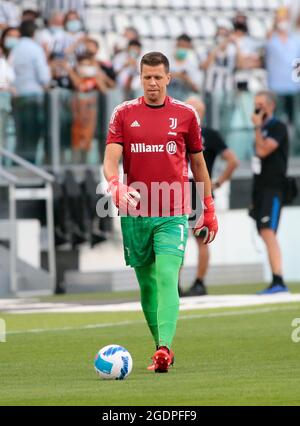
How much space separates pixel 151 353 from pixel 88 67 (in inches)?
438

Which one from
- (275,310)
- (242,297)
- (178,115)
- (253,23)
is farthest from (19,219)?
(253,23)

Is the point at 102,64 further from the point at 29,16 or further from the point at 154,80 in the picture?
the point at 154,80

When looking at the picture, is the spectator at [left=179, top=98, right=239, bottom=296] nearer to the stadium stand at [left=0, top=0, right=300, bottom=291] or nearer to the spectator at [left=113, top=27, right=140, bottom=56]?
the stadium stand at [left=0, top=0, right=300, bottom=291]

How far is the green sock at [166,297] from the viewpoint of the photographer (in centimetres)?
1095

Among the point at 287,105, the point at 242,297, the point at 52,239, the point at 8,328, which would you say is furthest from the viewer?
the point at 287,105

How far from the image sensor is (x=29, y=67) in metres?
22.0

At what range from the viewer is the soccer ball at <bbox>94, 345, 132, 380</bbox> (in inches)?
415

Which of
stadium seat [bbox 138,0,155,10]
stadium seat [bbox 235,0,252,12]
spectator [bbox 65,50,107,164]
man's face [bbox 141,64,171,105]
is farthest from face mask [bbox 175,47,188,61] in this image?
man's face [bbox 141,64,171,105]

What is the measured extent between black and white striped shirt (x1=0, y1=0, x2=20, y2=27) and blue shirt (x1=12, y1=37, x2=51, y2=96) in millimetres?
2520

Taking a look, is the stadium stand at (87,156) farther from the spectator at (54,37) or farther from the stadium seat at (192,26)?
the stadium seat at (192,26)

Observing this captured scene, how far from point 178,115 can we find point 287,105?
12518 mm

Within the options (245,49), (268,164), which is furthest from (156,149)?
(245,49)
